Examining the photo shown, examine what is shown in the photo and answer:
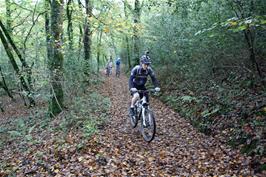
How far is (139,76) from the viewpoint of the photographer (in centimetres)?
914

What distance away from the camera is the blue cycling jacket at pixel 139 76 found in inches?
357

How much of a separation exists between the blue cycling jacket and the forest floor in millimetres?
1782

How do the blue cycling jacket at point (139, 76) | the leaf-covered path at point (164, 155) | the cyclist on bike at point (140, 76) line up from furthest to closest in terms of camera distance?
the blue cycling jacket at point (139, 76)
the cyclist on bike at point (140, 76)
the leaf-covered path at point (164, 155)

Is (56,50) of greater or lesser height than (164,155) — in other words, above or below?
above

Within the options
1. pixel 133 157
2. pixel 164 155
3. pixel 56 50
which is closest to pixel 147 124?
pixel 164 155

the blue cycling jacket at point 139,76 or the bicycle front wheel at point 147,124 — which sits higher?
the blue cycling jacket at point 139,76

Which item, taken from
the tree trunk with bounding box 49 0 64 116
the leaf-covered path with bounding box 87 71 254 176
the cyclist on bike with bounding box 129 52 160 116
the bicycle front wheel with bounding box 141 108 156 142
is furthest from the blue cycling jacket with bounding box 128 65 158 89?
the tree trunk with bounding box 49 0 64 116

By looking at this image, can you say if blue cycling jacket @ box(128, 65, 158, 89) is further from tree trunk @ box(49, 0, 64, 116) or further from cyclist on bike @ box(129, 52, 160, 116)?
tree trunk @ box(49, 0, 64, 116)

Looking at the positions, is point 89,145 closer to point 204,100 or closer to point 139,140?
point 139,140

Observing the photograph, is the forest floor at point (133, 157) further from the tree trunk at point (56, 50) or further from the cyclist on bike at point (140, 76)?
the tree trunk at point (56, 50)

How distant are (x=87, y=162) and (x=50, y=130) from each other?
3.86 meters

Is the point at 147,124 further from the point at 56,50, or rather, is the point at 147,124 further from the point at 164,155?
the point at 56,50

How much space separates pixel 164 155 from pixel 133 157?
0.88 m

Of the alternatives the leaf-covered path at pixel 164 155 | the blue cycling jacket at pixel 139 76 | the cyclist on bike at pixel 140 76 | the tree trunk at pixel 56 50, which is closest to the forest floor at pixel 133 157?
→ the leaf-covered path at pixel 164 155
